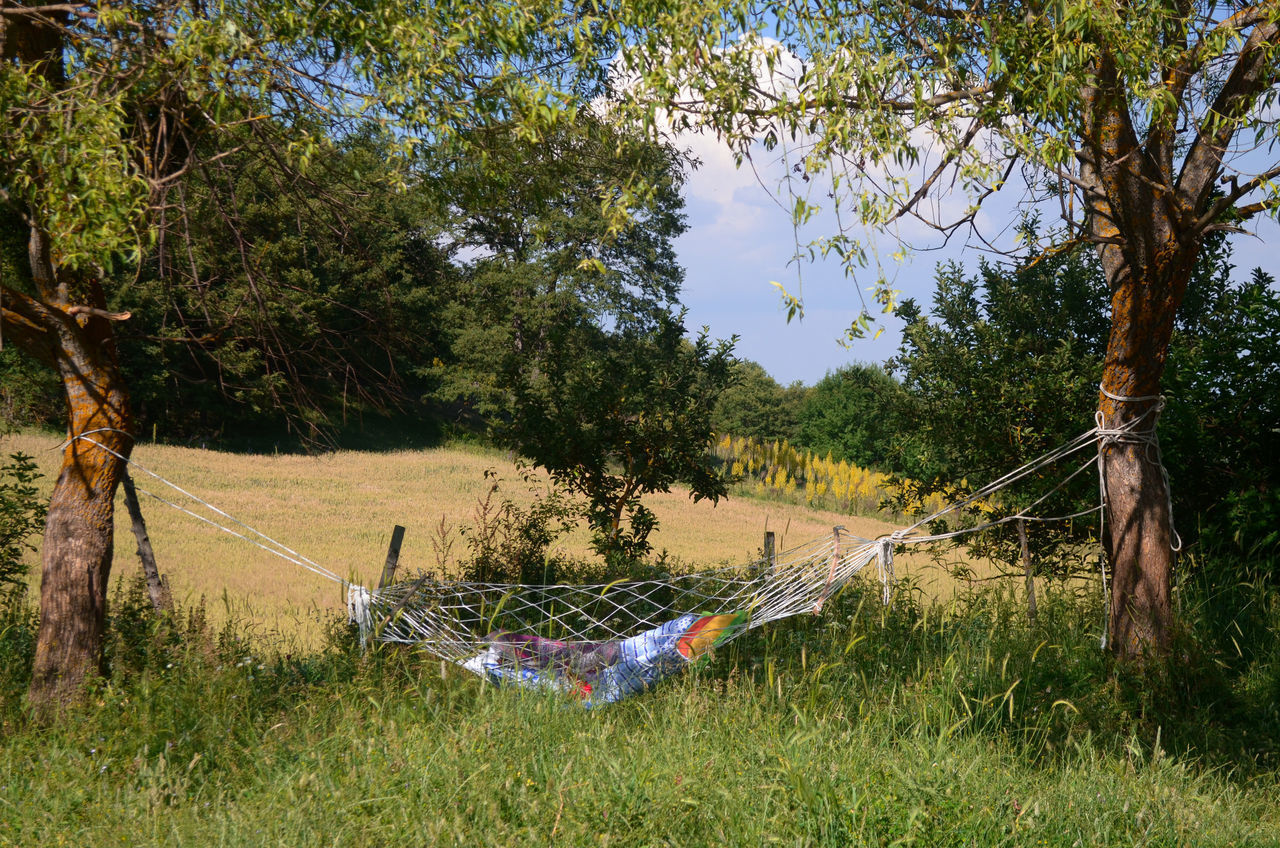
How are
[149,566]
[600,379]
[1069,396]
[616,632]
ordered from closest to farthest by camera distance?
[616,632] < [149,566] < [1069,396] < [600,379]

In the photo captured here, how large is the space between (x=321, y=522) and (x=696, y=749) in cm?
1277

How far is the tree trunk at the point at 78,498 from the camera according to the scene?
399cm

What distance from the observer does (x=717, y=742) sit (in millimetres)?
2990

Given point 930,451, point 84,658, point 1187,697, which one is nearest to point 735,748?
point 1187,697

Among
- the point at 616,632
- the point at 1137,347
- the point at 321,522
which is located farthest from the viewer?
the point at 321,522

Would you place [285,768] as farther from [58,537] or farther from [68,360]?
[68,360]

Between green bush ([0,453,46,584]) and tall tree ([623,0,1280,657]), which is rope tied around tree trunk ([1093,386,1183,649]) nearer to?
tall tree ([623,0,1280,657])

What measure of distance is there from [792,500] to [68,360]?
2120 centimetres

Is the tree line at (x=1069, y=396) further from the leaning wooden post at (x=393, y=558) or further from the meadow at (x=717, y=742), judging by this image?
the leaning wooden post at (x=393, y=558)

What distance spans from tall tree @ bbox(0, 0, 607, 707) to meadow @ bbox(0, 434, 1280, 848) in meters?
0.70

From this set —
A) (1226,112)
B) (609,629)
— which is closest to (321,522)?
(609,629)

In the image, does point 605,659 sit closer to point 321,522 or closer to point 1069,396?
point 1069,396

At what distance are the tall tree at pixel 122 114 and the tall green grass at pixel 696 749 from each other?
0.68 meters

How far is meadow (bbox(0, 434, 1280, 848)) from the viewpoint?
2465mm
